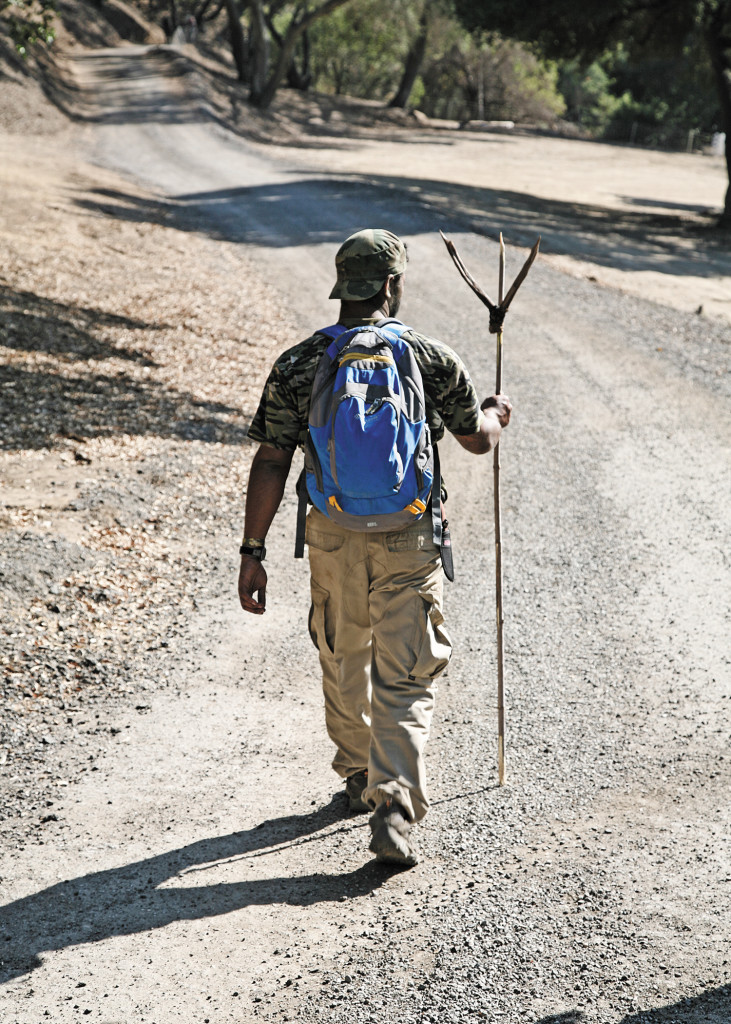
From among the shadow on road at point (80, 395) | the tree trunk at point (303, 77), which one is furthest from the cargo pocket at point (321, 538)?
the tree trunk at point (303, 77)

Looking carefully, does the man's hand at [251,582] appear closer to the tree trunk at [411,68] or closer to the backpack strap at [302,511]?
the backpack strap at [302,511]

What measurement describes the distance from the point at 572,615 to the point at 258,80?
3744 centimetres

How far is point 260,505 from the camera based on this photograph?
11.1ft

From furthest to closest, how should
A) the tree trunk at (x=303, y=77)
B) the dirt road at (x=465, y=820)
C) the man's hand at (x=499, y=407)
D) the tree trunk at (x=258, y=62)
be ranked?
the tree trunk at (x=303, y=77), the tree trunk at (x=258, y=62), the man's hand at (x=499, y=407), the dirt road at (x=465, y=820)

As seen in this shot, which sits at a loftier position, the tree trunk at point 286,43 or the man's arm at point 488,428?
the tree trunk at point 286,43

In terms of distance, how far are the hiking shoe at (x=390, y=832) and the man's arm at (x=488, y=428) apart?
1.21 metres

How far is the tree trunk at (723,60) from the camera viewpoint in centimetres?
2230

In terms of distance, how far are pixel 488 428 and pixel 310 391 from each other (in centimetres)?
67

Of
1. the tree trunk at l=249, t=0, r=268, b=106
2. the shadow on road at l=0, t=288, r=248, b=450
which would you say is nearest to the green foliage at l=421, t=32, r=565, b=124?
the tree trunk at l=249, t=0, r=268, b=106

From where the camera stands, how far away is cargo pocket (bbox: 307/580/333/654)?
3402 mm

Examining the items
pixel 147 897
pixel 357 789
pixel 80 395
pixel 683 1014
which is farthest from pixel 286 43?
pixel 683 1014

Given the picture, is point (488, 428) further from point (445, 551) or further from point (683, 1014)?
point (683, 1014)

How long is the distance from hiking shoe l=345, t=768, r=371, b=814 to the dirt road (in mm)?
86

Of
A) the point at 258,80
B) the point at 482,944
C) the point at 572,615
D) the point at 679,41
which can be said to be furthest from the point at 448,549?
the point at 258,80
